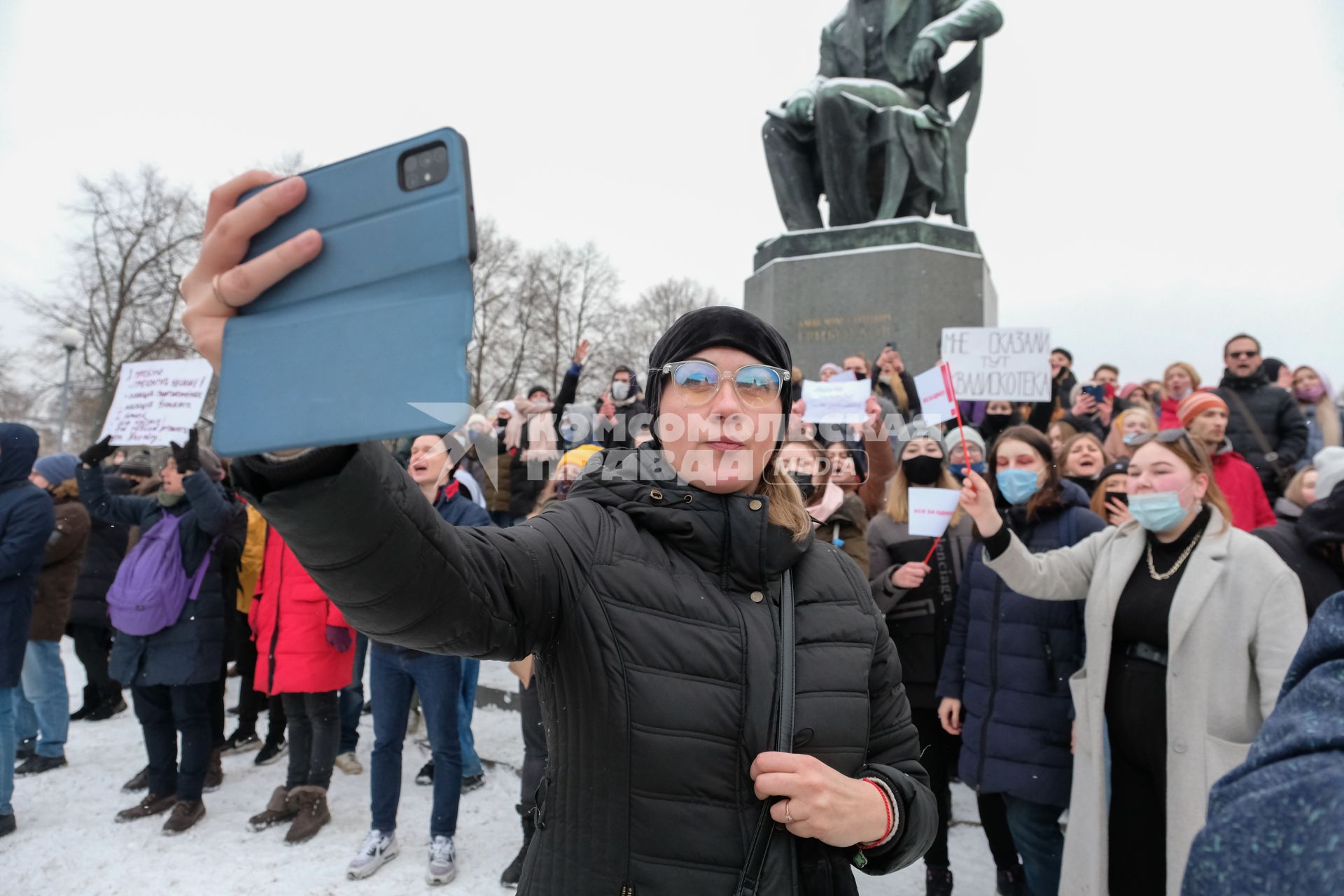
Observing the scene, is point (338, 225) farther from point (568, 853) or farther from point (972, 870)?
point (972, 870)

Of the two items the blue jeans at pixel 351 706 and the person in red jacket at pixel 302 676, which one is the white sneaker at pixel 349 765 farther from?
the person in red jacket at pixel 302 676

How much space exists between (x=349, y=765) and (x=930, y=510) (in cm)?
439

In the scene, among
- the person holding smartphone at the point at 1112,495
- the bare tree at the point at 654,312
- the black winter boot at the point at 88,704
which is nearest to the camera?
the person holding smartphone at the point at 1112,495

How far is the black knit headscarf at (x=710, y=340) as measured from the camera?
163 centimetres

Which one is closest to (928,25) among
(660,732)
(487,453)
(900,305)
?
(900,305)

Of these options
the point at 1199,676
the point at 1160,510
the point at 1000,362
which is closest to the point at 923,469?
the point at 1160,510

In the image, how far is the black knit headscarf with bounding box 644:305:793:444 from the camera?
163cm

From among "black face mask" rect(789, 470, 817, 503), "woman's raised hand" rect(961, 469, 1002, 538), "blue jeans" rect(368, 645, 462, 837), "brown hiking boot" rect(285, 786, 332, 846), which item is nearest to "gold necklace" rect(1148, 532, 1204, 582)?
"woman's raised hand" rect(961, 469, 1002, 538)

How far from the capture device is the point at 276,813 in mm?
4453

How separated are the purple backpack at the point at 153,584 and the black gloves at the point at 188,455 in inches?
24.4

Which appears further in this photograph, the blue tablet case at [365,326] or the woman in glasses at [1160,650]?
the woman in glasses at [1160,650]

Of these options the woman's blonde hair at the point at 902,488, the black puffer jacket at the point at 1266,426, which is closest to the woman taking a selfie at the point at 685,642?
the woman's blonde hair at the point at 902,488

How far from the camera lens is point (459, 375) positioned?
2.54ft

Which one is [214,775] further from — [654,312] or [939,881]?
[654,312]
